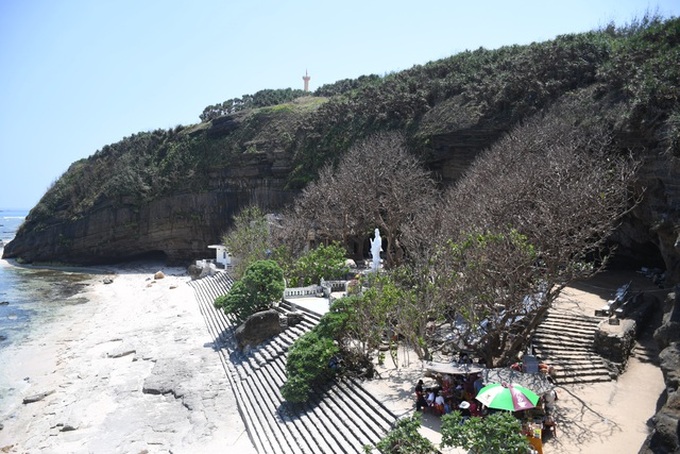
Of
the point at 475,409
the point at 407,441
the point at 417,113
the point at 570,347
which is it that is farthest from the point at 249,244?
the point at 407,441

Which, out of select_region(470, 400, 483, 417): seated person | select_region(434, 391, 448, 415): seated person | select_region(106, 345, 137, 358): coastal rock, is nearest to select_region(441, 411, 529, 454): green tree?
select_region(470, 400, 483, 417): seated person

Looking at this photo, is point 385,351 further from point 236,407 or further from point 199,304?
point 199,304

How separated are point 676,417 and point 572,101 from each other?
27499 millimetres

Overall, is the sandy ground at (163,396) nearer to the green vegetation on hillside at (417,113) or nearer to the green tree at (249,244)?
the green tree at (249,244)

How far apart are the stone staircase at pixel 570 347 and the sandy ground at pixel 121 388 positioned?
463 inches

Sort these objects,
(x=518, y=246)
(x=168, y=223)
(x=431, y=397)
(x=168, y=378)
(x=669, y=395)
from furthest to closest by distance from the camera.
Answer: (x=168, y=223)
(x=168, y=378)
(x=518, y=246)
(x=431, y=397)
(x=669, y=395)

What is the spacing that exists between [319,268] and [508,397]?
18942mm

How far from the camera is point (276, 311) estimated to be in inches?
1025

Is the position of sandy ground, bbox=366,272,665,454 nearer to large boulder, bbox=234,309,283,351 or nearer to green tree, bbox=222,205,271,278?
large boulder, bbox=234,309,283,351

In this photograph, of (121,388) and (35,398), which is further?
(121,388)

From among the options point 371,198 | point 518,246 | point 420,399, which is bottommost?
point 420,399

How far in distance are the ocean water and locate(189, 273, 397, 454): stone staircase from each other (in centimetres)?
1744

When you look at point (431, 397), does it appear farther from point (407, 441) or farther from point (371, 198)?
point (371, 198)

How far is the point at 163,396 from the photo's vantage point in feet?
71.3
